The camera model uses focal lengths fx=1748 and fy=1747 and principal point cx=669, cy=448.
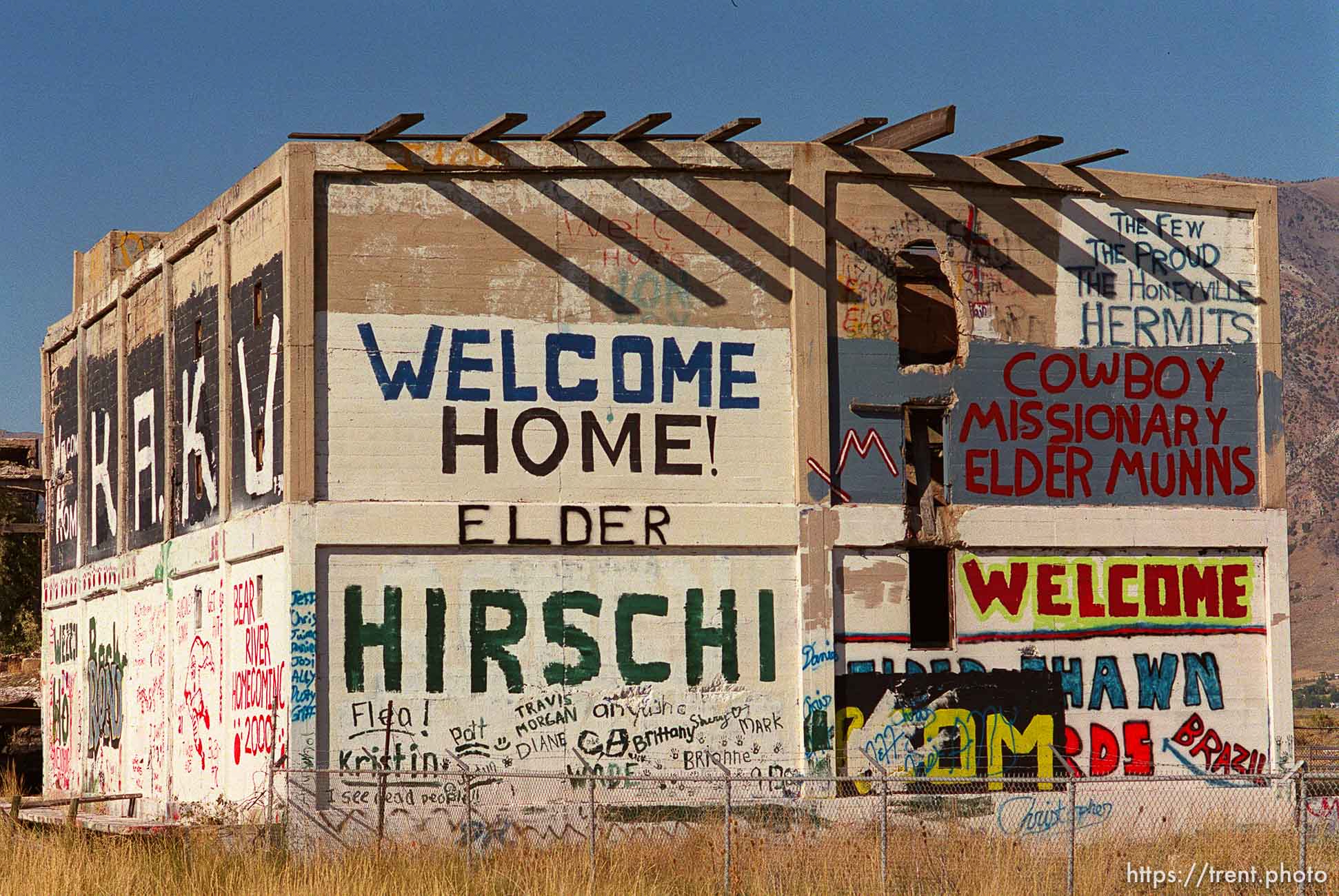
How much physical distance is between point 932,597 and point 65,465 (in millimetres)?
17890

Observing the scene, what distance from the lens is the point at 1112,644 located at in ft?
74.6

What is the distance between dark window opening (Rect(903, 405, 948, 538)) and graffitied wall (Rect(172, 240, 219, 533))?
929cm

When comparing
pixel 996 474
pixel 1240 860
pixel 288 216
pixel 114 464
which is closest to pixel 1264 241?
pixel 996 474

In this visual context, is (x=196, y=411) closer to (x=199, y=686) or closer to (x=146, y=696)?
(x=199, y=686)

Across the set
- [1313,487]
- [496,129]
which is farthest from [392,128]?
[1313,487]

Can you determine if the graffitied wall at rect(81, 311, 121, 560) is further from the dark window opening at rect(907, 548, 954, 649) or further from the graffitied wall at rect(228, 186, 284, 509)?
the dark window opening at rect(907, 548, 954, 649)

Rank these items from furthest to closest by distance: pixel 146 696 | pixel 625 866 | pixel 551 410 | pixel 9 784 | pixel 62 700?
pixel 62 700
pixel 9 784
pixel 146 696
pixel 551 410
pixel 625 866

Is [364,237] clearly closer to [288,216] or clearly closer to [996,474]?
[288,216]

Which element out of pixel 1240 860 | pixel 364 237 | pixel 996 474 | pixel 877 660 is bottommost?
pixel 1240 860

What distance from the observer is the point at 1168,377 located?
922 inches

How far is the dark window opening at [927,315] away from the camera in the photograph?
2266 cm

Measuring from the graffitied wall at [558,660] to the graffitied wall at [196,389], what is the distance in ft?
14.3

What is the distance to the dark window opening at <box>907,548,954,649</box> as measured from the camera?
2233 centimetres

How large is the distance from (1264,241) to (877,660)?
8.28m
